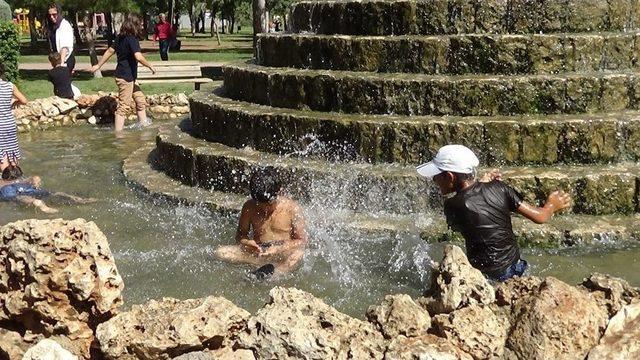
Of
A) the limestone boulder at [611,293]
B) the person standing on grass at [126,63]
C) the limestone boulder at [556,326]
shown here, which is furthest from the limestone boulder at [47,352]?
the person standing on grass at [126,63]

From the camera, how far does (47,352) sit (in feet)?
9.93

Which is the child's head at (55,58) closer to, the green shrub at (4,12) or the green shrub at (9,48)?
the green shrub at (9,48)

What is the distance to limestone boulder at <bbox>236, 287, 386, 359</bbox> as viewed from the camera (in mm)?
3014

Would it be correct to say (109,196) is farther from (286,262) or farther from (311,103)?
(286,262)

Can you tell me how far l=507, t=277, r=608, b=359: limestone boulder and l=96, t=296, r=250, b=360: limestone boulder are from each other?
1.21 metres

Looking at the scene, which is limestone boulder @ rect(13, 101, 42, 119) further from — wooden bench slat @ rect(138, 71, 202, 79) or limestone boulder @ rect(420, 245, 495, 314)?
limestone boulder @ rect(420, 245, 495, 314)

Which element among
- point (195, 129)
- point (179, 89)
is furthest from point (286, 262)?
point (179, 89)

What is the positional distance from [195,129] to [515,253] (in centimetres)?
534

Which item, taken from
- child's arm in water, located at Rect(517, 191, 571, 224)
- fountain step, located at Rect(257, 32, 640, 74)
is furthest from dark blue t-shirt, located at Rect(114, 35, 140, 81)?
child's arm in water, located at Rect(517, 191, 571, 224)

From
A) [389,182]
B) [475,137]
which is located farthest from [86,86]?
[475,137]

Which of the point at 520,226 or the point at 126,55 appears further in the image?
the point at 126,55

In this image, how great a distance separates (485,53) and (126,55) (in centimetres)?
645

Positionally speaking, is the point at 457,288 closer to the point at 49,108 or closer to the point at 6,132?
the point at 6,132

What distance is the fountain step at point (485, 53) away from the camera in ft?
23.8
